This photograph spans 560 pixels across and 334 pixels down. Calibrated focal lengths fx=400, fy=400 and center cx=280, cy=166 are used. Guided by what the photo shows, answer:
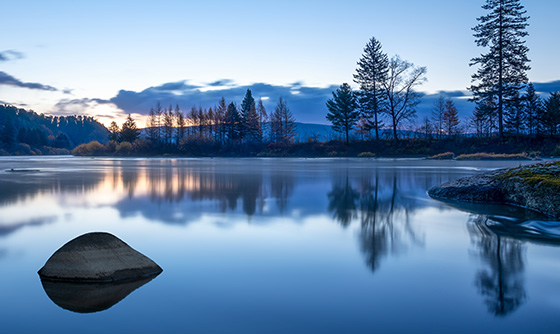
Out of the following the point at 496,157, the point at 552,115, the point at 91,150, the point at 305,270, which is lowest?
the point at 305,270

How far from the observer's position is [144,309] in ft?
10.8

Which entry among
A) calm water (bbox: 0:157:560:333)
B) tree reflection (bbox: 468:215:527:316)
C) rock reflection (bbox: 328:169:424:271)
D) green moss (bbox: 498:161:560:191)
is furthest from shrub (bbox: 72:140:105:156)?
tree reflection (bbox: 468:215:527:316)

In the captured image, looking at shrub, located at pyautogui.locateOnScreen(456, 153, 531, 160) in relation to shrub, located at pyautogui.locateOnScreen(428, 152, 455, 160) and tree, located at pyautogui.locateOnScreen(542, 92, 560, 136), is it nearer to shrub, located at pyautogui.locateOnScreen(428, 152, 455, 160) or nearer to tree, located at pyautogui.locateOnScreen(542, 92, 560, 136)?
shrub, located at pyautogui.locateOnScreen(428, 152, 455, 160)

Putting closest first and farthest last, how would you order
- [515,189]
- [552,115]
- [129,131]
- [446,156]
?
[515,189], [446,156], [552,115], [129,131]

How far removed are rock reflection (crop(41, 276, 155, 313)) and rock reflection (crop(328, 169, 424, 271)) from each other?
2.55 m

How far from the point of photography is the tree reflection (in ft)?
11.1

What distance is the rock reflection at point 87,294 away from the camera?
3.38 meters

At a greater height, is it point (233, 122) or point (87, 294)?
point (233, 122)

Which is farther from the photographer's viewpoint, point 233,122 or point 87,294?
point 233,122

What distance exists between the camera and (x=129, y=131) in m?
101

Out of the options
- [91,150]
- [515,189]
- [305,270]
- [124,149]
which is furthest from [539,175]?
[91,150]

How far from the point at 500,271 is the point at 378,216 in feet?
11.9

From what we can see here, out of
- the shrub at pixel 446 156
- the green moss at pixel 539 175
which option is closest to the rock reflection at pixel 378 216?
the green moss at pixel 539 175

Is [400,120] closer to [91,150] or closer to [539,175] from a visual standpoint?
[539,175]
